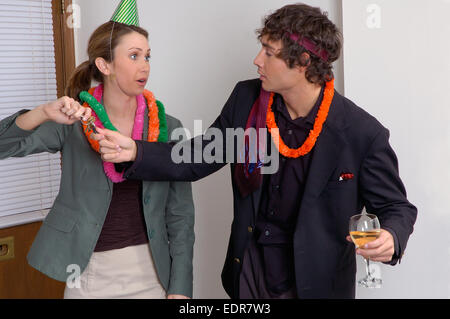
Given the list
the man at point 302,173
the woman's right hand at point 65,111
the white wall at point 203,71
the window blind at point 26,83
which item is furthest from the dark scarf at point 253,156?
the window blind at point 26,83

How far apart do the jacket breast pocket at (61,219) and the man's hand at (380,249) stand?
98 cm

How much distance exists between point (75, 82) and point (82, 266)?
2.31 feet

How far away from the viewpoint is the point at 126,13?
2.04 m

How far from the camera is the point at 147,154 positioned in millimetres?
1928

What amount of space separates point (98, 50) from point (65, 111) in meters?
0.33

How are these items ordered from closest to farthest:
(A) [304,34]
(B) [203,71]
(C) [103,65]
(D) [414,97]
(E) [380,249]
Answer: (E) [380,249]
(A) [304,34]
(C) [103,65]
(D) [414,97]
(B) [203,71]

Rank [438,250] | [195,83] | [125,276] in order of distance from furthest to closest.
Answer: [195,83], [438,250], [125,276]

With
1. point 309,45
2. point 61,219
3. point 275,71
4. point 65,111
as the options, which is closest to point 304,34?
point 309,45

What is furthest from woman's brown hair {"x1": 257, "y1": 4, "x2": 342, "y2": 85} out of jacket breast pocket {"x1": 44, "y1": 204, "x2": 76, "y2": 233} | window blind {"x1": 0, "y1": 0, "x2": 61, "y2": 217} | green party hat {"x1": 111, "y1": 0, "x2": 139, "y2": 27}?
window blind {"x1": 0, "y1": 0, "x2": 61, "y2": 217}

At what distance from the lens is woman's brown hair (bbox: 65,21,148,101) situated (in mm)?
2002

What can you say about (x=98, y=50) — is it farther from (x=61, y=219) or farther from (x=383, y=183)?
(x=383, y=183)

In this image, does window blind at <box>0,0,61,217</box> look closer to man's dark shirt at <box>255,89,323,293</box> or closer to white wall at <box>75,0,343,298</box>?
white wall at <box>75,0,343,298</box>
